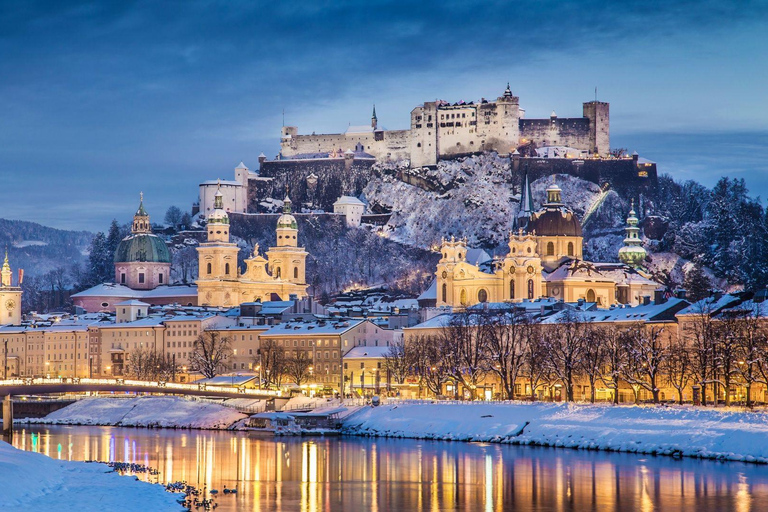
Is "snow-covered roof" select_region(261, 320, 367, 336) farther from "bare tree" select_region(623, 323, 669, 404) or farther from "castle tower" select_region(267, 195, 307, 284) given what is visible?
"bare tree" select_region(623, 323, 669, 404)

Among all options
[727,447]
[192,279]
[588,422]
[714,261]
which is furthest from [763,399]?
[192,279]

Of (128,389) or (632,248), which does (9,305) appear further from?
(128,389)

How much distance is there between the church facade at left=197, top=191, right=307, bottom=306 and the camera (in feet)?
486

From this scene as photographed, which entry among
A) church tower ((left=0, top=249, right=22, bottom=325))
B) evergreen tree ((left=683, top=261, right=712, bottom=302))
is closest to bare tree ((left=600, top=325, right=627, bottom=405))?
evergreen tree ((left=683, top=261, right=712, bottom=302))

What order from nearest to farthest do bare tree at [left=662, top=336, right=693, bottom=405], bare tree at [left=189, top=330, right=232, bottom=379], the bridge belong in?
bare tree at [left=662, top=336, right=693, bottom=405], the bridge, bare tree at [left=189, top=330, right=232, bottom=379]

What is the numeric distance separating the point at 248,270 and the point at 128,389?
63697 millimetres

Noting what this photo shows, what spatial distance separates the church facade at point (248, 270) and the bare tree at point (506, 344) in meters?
42.8

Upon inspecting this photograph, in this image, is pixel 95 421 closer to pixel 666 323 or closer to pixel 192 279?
pixel 666 323

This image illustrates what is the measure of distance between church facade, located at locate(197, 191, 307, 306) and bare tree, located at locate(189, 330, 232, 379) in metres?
22.3

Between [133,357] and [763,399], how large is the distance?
5966 centimetres

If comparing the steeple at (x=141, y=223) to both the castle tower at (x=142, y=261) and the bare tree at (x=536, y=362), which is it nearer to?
the castle tower at (x=142, y=261)

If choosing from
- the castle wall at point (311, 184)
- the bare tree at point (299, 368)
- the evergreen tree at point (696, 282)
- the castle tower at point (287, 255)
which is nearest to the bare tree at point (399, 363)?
the bare tree at point (299, 368)

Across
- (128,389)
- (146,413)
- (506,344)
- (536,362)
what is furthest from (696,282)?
(128,389)

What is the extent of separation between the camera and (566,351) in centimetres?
8700
